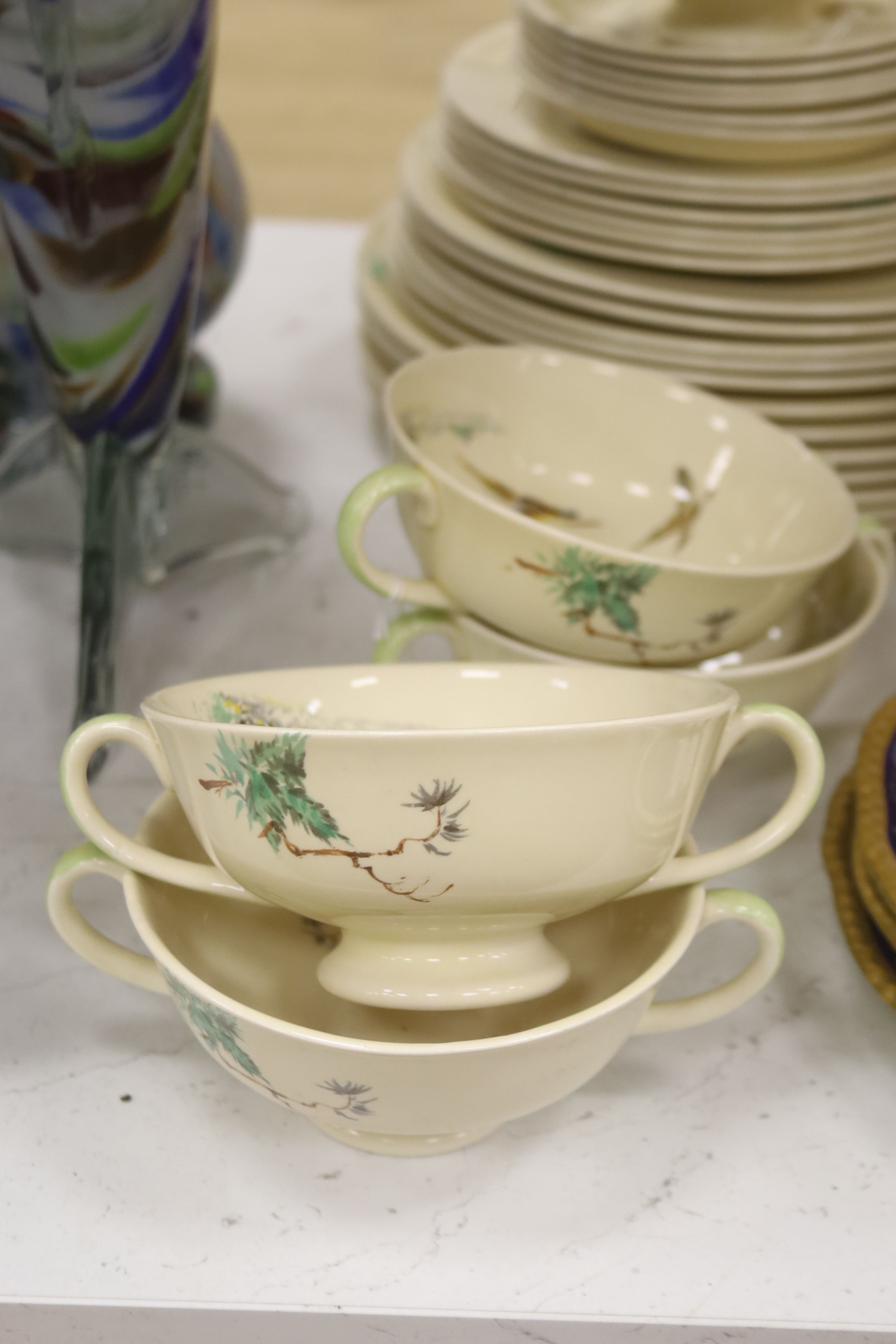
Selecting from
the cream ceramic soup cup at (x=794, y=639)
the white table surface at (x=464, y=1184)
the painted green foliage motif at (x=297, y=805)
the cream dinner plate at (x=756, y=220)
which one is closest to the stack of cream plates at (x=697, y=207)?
the cream dinner plate at (x=756, y=220)

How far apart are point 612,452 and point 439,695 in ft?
0.70

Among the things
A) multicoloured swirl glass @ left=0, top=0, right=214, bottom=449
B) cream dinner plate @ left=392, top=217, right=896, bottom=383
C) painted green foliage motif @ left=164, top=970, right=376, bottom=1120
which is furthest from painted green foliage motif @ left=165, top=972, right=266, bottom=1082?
cream dinner plate @ left=392, top=217, right=896, bottom=383

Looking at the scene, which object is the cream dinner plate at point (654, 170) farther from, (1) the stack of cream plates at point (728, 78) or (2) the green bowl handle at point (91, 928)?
(2) the green bowl handle at point (91, 928)

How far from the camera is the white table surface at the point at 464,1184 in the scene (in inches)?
12.4

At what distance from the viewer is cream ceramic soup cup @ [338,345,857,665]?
0.44m

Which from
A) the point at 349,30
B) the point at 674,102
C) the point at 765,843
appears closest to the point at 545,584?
the point at 765,843

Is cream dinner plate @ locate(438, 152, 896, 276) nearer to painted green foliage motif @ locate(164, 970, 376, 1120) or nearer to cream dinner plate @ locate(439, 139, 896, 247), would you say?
cream dinner plate @ locate(439, 139, 896, 247)

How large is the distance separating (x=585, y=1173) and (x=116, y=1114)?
0.13 m

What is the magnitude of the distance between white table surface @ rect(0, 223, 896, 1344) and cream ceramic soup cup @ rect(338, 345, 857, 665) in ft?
0.30

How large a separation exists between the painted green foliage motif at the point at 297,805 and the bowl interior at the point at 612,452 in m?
0.26

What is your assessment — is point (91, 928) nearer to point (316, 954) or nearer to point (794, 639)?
point (316, 954)

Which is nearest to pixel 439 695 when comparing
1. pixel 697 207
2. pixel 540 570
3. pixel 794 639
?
pixel 540 570

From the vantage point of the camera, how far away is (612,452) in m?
0.57

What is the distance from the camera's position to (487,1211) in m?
0.34
